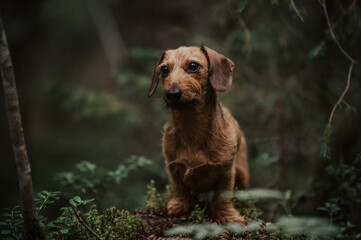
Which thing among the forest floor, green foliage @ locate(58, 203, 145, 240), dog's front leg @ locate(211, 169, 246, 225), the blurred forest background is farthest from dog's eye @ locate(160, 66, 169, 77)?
the forest floor

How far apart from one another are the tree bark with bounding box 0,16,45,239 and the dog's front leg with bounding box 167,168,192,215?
159cm

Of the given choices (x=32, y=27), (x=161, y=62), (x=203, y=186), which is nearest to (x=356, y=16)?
(x=161, y=62)

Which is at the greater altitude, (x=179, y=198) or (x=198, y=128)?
(x=198, y=128)

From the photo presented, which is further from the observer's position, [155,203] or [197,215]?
[155,203]

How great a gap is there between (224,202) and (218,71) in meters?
1.50

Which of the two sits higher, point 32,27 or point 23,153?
point 32,27

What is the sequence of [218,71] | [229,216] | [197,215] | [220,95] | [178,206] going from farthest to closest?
1. [220,95]
2. [178,206]
3. [229,216]
4. [197,215]
5. [218,71]

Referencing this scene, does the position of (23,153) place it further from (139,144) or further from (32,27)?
(32,27)

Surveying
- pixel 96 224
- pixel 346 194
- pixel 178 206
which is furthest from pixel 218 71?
pixel 346 194

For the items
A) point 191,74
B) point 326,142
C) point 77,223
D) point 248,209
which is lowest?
point 248,209

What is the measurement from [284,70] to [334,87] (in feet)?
3.69

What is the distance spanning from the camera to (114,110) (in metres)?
6.23

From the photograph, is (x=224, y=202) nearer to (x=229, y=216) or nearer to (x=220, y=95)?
(x=229, y=216)

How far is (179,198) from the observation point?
145 inches
